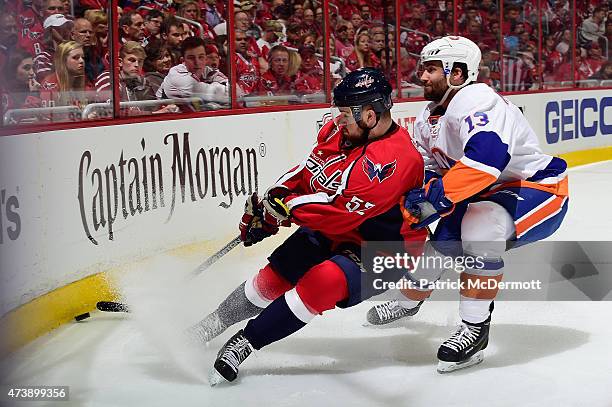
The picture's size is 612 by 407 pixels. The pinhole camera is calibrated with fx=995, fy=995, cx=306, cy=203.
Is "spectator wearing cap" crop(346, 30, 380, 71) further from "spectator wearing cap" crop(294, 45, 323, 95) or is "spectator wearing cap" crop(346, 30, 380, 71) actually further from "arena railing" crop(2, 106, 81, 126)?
"arena railing" crop(2, 106, 81, 126)

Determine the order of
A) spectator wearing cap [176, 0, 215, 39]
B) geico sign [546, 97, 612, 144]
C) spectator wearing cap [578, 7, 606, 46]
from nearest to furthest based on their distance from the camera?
spectator wearing cap [176, 0, 215, 39] → geico sign [546, 97, 612, 144] → spectator wearing cap [578, 7, 606, 46]

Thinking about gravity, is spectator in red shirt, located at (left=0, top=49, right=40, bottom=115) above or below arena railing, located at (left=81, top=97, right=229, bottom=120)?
above

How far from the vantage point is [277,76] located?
6137 millimetres

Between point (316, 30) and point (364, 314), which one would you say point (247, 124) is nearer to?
point (316, 30)

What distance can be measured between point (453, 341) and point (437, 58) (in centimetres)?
91

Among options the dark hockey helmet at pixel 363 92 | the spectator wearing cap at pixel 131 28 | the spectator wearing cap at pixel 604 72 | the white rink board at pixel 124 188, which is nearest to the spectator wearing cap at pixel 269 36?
the white rink board at pixel 124 188

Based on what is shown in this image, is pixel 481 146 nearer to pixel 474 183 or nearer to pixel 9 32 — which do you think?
pixel 474 183

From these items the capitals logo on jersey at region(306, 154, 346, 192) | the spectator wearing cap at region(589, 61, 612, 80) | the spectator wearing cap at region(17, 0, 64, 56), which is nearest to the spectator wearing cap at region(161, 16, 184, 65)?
the spectator wearing cap at region(17, 0, 64, 56)

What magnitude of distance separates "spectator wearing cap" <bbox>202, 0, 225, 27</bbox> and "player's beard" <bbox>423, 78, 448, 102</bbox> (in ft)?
7.82

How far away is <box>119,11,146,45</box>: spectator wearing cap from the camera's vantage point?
4.56 m

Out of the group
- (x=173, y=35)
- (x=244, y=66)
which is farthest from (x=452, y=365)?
(x=244, y=66)

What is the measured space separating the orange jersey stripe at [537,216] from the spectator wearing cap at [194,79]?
2286mm

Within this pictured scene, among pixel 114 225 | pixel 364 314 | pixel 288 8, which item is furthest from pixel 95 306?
pixel 288 8

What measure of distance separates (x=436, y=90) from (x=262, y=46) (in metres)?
2.85
